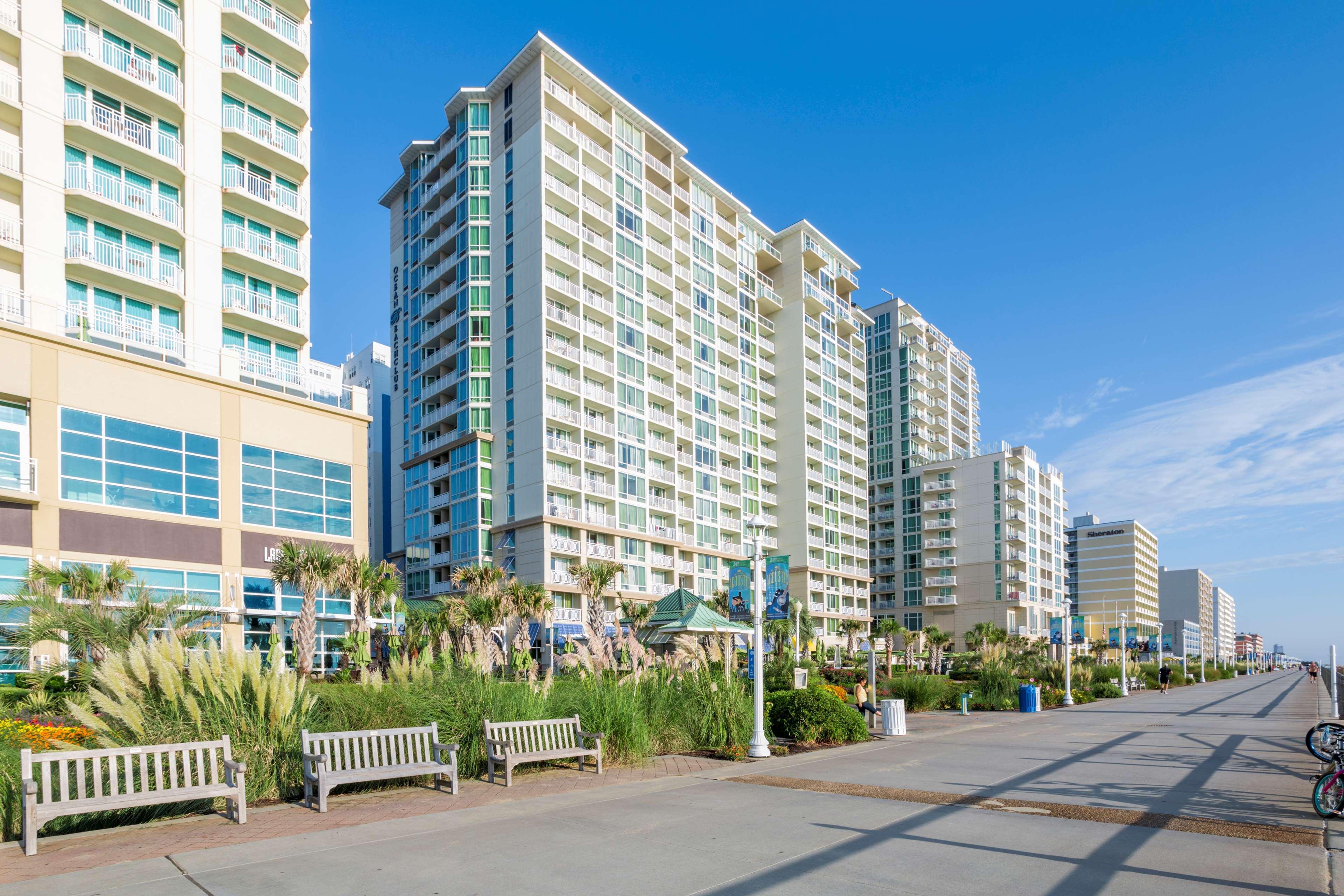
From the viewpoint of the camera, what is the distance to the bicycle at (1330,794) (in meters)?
9.22

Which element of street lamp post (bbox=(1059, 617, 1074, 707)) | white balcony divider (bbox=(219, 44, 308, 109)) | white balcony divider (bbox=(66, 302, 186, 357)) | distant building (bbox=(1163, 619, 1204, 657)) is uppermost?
white balcony divider (bbox=(219, 44, 308, 109))

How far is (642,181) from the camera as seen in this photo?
2494 inches

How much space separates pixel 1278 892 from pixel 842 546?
7980cm

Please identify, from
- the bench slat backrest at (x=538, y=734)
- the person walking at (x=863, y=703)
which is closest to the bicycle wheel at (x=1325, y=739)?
the person walking at (x=863, y=703)

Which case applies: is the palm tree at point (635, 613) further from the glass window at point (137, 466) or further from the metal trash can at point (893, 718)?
the metal trash can at point (893, 718)

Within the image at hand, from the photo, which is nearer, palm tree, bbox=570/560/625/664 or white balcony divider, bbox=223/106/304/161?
white balcony divider, bbox=223/106/304/161

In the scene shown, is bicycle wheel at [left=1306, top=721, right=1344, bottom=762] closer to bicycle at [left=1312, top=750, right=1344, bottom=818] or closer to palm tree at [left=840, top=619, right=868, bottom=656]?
bicycle at [left=1312, top=750, right=1344, bottom=818]

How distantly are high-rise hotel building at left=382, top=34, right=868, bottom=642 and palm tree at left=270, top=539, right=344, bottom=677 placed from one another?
22.9m

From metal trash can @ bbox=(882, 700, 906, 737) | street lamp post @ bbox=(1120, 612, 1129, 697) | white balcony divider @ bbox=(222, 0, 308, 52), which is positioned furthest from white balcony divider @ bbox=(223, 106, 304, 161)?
street lamp post @ bbox=(1120, 612, 1129, 697)

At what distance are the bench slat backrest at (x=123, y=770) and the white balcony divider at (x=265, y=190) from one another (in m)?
28.7

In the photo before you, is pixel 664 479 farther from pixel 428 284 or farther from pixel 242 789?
pixel 242 789

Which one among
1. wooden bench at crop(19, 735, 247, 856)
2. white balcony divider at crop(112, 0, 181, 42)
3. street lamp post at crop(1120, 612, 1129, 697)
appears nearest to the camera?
wooden bench at crop(19, 735, 247, 856)

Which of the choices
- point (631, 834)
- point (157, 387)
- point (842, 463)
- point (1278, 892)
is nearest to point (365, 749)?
point (631, 834)

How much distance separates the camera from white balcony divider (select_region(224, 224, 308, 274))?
1277 inches
